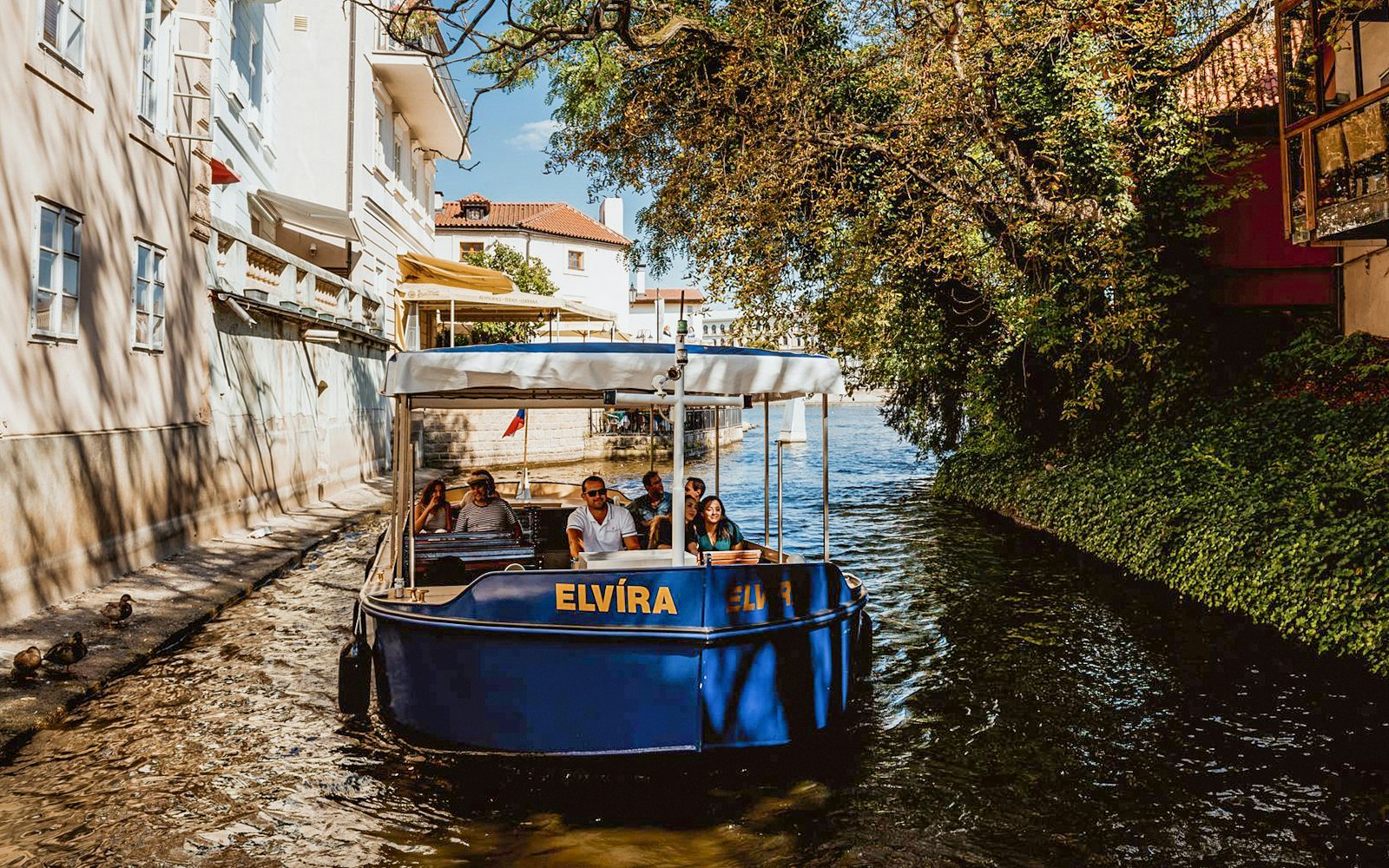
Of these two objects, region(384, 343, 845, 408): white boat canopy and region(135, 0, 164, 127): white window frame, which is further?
region(135, 0, 164, 127): white window frame

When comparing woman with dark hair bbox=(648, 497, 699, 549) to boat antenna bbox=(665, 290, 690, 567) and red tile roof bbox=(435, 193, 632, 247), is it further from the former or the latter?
red tile roof bbox=(435, 193, 632, 247)

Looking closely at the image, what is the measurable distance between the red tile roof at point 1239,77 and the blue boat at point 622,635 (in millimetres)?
9831

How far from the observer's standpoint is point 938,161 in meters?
16.3

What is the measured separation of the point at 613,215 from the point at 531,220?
927 cm

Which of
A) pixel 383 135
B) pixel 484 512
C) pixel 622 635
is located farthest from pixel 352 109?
pixel 622 635

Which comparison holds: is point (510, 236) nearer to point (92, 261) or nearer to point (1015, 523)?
point (1015, 523)

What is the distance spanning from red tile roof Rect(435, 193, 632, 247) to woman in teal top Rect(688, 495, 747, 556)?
174 ft

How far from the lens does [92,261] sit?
11820 millimetres

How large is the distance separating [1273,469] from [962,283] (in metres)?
8.61

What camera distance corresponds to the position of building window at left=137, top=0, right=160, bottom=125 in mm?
13500

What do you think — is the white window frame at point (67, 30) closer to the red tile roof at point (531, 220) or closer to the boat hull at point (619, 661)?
the boat hull at point (619, 661)

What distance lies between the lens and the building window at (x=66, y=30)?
10797 mm

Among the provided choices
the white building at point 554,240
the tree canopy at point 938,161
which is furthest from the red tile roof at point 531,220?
the tree canopy at point 938,161

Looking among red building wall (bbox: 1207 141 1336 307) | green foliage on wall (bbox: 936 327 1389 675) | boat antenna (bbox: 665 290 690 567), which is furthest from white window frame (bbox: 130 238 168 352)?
red building wall (bbox: 1207 141 1336 307)
